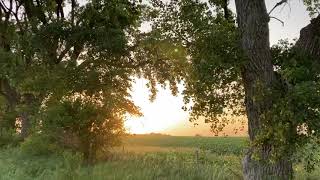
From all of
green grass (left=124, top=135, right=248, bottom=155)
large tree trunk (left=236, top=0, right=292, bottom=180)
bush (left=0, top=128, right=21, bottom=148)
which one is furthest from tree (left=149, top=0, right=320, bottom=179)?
green grass (left=124, top=135, right=248, bottom=155)

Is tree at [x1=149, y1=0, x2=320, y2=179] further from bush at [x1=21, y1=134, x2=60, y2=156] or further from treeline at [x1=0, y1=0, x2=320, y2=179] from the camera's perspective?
bush at [x1=21, y1=134, x2=60, y2=156]

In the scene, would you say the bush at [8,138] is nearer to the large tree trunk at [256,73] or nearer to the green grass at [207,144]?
the green grass at [207,144]

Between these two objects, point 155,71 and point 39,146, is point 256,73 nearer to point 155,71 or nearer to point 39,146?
point 39,146

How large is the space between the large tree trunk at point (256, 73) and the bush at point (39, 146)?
14360mm

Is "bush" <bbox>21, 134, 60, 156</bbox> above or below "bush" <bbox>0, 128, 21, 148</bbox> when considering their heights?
below

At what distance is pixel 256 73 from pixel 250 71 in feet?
0.76

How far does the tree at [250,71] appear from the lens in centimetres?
1554

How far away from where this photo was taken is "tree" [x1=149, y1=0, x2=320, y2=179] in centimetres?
1554

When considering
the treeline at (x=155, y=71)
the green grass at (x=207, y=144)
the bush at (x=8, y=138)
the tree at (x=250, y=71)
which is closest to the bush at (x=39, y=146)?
the treeline at (x=155, y=71)

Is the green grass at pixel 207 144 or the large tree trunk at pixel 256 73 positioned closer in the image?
the large tree trunk at pixel 256 73

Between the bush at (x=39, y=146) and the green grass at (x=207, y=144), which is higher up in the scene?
the green grass at (x=207, y=144)

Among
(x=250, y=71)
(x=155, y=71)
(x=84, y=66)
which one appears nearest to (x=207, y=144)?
(x=155, y=71)

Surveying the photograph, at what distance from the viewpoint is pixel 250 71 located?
57.4 feet

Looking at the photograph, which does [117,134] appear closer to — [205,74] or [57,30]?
[57,30]
